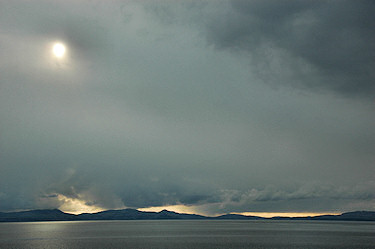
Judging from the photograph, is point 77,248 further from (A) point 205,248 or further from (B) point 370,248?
(B) point 370,248

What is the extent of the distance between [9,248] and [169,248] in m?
69.5

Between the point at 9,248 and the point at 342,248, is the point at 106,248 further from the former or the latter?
the point at 342,248

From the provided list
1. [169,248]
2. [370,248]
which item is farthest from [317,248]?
[169,248]

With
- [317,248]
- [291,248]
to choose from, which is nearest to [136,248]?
[291,248]

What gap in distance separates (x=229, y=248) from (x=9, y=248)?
94.9 meters

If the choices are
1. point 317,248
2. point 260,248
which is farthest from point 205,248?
point 317,248

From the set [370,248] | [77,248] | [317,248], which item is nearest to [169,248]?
[77,248]

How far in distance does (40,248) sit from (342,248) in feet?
422

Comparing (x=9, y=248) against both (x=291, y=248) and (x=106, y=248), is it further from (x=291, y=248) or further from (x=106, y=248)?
(x=291, y=248)

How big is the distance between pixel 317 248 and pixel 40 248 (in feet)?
384

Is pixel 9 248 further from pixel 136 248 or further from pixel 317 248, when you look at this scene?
pixel 317 248

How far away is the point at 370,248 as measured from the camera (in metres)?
137

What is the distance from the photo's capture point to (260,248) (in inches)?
5418

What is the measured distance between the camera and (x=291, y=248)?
13575 centimetres
